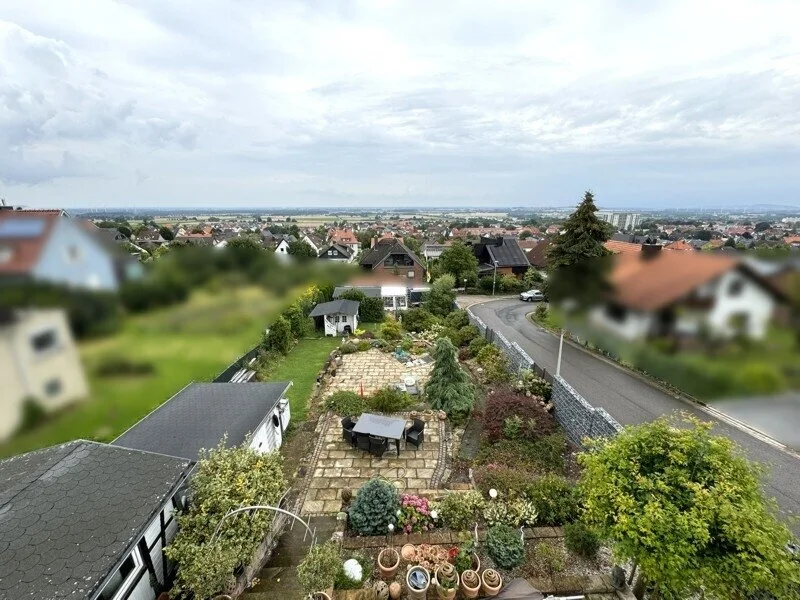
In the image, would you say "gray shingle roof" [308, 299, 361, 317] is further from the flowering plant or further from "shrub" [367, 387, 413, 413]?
the flowering plant

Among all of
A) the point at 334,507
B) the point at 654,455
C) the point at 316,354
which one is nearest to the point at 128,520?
the point at 334,507

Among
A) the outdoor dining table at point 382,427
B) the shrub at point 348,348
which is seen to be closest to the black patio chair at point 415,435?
the outdoor dining table at point 382,427

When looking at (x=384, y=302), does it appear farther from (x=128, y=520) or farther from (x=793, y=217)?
(x=793, y=217)

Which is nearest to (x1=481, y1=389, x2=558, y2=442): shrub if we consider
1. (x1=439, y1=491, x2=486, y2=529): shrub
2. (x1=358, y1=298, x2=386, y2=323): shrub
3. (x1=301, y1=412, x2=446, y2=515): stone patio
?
(x1=301, y1=412, x2=446, y2=515): stone patio

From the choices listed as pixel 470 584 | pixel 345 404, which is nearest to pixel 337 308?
pixel 345 404

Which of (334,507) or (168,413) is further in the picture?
(168,413)

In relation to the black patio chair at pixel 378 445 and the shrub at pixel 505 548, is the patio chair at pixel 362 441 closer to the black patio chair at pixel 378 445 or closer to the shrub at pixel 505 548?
the black patio chair at pixel 378 445
